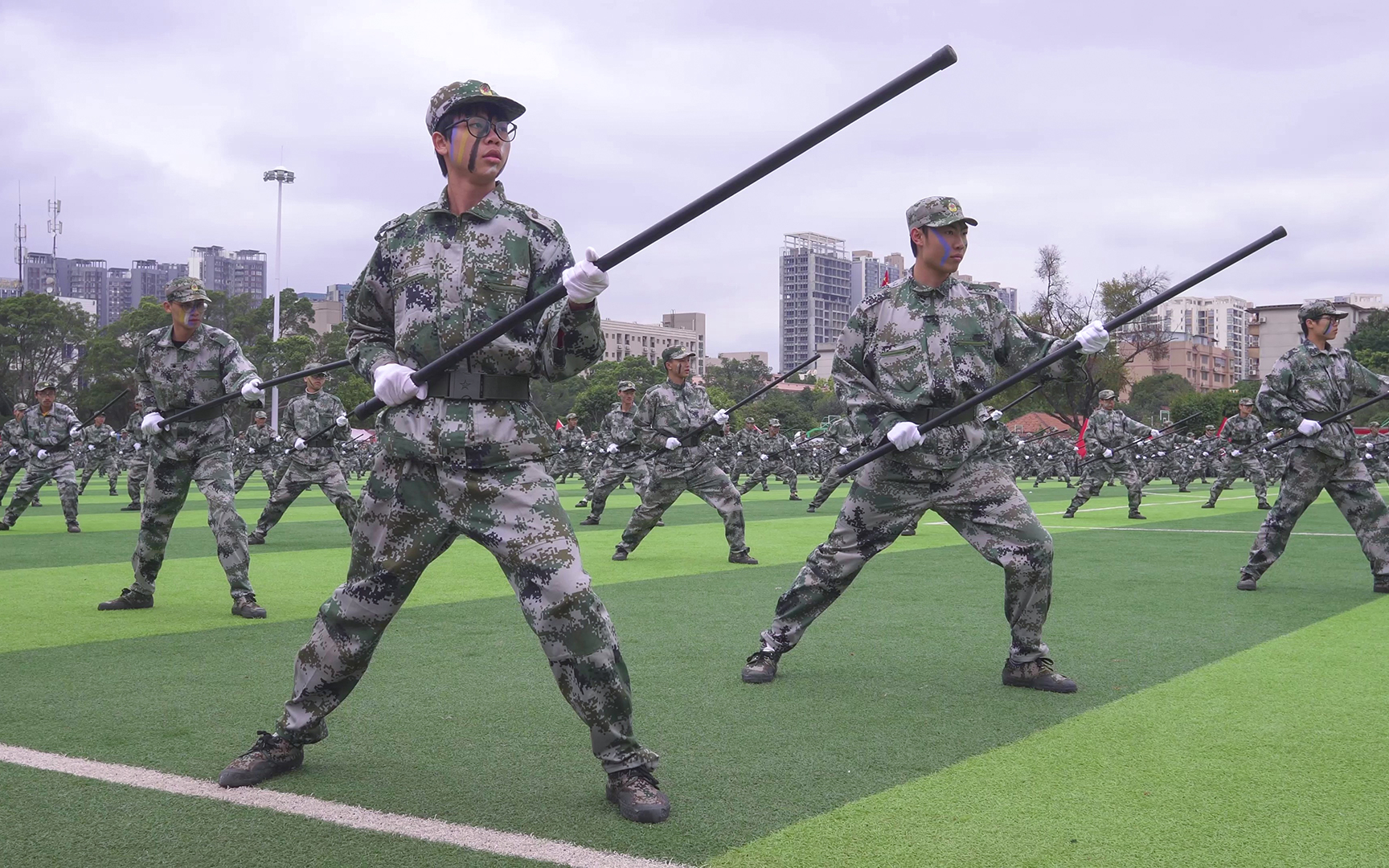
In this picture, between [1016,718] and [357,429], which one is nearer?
[1016,718]

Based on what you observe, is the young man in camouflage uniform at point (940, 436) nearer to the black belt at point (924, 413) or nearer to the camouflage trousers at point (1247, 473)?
the black belt at point (924, 413)

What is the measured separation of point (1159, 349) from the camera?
2549 inches

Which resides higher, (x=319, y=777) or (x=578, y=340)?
(x=578, y=340)

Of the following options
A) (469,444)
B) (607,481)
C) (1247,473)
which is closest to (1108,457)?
(1247,473)

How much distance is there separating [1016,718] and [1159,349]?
6378 centimetres

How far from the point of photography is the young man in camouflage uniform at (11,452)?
18688mm

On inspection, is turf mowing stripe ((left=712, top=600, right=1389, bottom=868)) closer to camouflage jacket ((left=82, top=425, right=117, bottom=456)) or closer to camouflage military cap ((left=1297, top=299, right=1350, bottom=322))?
camouflage military cap ((left=1297, top=299, right=1350, bottom=322))

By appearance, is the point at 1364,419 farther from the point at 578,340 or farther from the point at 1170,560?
the point at 578,340

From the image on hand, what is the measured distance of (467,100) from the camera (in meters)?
4.25

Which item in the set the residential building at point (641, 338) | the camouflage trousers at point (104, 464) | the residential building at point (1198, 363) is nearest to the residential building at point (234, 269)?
the residential building at point (641, 338)

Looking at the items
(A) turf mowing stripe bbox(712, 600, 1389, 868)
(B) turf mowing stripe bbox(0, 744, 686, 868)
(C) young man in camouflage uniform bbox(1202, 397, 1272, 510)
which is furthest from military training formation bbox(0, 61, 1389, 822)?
(C) young man in camouflage uniform bbox(1202, 397, 1272, 510)

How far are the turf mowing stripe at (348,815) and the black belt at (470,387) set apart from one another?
1.35m

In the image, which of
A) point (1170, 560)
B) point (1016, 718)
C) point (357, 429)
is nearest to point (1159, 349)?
point (357, 429)

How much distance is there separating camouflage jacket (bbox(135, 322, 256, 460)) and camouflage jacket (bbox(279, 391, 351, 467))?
16.8ft
